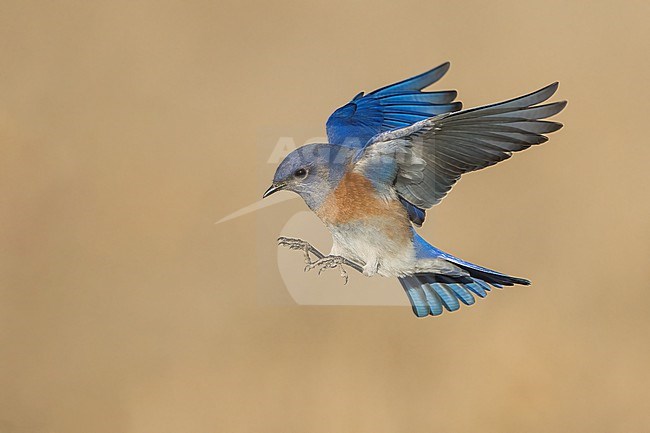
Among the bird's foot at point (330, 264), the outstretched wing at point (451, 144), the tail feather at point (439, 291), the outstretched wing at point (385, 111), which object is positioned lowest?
the tail feather at point (439, 291)

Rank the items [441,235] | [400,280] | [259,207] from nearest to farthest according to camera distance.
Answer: [259,207] → [400,280] → [441,235]

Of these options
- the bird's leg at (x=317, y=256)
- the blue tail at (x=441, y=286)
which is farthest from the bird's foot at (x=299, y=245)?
the blue tail at (x=441, y=286)

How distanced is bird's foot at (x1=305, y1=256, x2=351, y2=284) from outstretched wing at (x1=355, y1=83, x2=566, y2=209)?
0.25ft

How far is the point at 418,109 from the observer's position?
879mm

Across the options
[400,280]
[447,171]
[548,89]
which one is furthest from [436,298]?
[548,89]

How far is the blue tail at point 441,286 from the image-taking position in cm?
71

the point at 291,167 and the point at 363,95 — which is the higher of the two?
the point at 363,95

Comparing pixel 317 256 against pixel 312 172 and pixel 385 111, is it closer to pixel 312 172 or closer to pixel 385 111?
pixel 312 172

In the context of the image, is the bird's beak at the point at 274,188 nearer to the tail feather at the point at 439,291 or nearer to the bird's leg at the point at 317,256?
the bird's leg at the point at 317,256

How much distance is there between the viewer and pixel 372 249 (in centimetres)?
68

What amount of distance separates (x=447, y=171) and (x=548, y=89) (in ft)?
0.50

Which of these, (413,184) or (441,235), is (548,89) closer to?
(413,184)

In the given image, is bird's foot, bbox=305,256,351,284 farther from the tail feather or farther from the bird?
the tail feather

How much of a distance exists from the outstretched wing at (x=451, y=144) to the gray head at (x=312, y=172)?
22 millimetres
